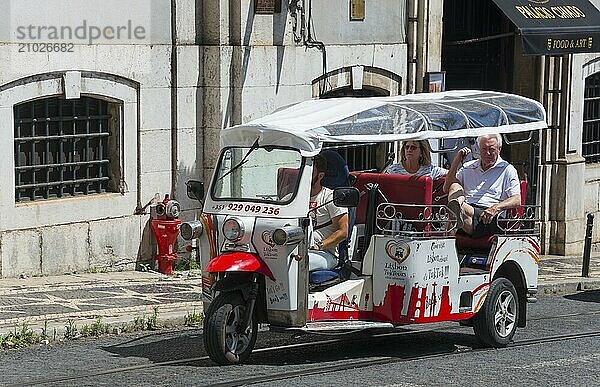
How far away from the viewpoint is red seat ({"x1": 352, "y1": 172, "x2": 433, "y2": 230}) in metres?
10.7

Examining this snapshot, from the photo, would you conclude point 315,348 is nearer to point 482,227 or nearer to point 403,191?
point 403,191

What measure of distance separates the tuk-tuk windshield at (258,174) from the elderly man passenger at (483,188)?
6.02 ft

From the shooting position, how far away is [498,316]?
1115cm

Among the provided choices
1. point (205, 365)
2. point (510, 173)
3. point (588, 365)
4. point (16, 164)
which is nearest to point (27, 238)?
point (16, 164)

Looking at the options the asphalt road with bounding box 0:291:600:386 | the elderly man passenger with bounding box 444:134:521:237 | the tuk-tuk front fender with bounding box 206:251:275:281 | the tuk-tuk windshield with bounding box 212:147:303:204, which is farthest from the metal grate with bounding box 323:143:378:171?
the tuk-tuk front fender with bounding box 206:251:275:281

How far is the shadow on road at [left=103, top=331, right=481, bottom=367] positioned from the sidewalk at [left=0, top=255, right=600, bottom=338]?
0.71 metres

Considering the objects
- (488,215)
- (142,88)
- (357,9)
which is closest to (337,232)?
(488,215)

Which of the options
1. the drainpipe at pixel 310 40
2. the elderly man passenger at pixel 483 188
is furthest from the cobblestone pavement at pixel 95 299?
the drainpipe at pixel 310 40

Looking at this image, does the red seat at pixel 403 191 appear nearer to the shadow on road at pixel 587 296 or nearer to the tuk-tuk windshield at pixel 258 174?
the tuk-tuk windshield at pixel 258 174

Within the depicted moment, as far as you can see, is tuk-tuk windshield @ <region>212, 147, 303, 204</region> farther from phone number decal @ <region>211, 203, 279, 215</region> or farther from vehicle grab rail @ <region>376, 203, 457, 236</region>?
vehicle grab rail @ <region>376, 203, 457, 236</region>

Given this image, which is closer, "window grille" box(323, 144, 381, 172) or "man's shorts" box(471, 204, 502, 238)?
"man's shorts" box(471, 204, 502, 238)

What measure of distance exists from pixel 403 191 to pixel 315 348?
158 centimetres

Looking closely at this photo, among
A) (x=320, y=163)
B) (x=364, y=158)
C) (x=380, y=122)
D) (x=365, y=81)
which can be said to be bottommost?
(x=364, y=158)

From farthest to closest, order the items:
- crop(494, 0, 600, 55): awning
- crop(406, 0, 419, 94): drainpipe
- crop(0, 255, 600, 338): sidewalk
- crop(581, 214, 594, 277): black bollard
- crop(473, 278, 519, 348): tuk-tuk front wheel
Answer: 1. crop(494, 0, 600, 55): awning
2. crop(406, 0, 419, 94): drainpipe
3. crop(581, 214, 594, 277): black bollard
4. crop(0, 255, 600, 338): sidewalk
5. crop(473, 278, 519, 348): tuk-tuk front wheel
